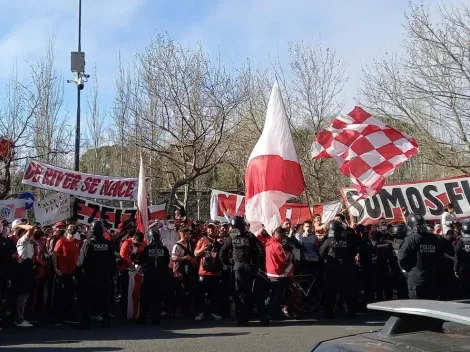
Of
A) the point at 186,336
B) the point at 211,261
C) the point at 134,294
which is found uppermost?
the point at 211,261

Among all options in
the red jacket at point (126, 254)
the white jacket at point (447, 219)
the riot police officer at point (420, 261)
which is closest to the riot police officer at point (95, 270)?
the red jacket at point (126, 254)

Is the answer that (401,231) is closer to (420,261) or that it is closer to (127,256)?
(420,261)

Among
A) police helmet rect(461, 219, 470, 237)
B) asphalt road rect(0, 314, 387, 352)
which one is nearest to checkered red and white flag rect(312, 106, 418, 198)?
police helmet rect(461, 219, 470, 237)

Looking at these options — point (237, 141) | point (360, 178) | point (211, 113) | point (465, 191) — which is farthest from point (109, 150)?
point (360, 178)

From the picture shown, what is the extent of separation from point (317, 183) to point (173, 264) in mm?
15924

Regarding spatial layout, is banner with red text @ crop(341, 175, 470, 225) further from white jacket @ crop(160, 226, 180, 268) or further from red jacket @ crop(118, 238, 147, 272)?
red jacket @ crop(118, 238, 147, 272)

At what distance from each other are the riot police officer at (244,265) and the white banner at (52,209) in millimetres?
7425

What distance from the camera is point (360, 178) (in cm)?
1320

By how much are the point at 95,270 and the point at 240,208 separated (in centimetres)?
971

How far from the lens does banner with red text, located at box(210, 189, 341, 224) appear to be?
19.6 metres

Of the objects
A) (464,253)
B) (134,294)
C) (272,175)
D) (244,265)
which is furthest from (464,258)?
(134,294)

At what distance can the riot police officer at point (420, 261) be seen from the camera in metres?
9.84

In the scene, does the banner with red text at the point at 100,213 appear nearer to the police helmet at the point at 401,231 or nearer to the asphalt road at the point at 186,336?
the asphalt road at the point at 186,336

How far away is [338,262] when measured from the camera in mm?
11648
